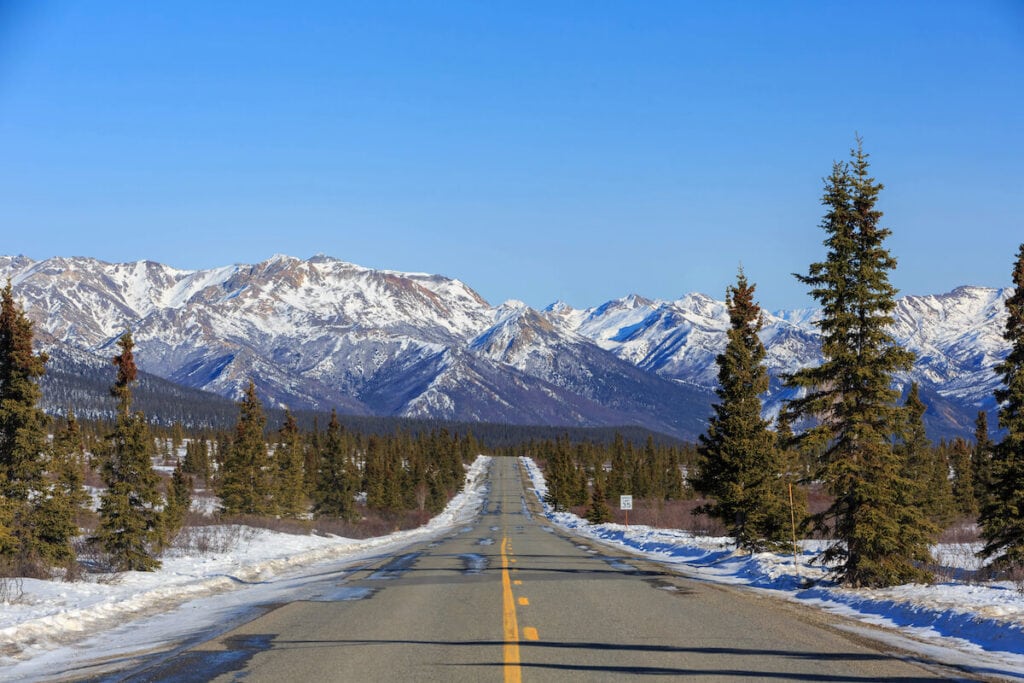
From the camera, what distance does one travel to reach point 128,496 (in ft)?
87.0

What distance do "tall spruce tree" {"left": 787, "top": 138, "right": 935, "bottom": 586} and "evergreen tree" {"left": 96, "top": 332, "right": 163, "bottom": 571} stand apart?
18.0m

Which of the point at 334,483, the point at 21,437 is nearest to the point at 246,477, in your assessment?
the point at 334,483

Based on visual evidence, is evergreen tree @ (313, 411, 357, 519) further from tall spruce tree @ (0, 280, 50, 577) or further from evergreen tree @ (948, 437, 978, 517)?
evergreen tree @ (948, 437, 978, 517)

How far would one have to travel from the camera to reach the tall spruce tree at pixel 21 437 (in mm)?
23141

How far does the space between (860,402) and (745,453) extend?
14485mm

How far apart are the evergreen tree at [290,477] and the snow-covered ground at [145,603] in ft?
116

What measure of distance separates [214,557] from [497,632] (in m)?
18.9

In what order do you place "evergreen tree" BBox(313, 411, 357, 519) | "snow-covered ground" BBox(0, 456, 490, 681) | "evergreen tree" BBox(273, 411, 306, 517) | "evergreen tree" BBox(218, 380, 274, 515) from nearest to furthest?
"snow-covered ground" BBox(0, 456, 490, 681), "evergreen tree" BBox(218, 380, 274, 515), "evergreen tree" BBox(273, 411, 306, 517), "evergreen tree" BBox(313, 411, 357, 519)

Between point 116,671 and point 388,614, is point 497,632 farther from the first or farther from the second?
point 116,671

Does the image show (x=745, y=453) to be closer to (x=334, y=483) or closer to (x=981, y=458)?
(x=981, y=458)

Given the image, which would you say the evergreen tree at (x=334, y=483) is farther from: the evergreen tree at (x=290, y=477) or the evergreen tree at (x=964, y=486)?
the evergreen tree at (x=964, y=486)

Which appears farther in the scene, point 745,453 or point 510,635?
point 745,453

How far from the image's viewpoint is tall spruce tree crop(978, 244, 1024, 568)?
29062mm

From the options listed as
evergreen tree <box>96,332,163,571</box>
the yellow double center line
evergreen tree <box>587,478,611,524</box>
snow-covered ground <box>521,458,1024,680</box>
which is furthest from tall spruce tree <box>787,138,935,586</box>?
evergreen tree <box>587,478,611,524</box>
